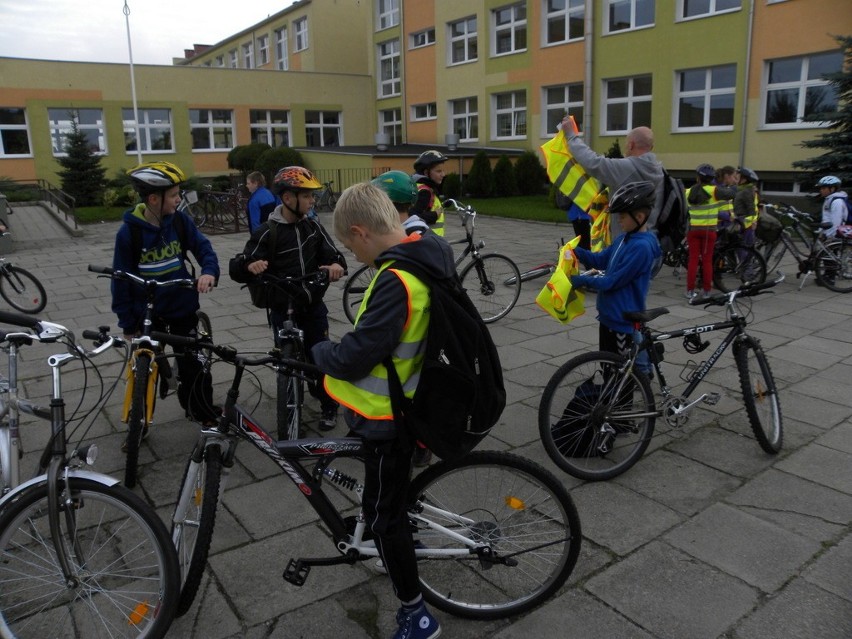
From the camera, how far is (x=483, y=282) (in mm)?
7566

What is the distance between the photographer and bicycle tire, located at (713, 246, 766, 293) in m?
8.97

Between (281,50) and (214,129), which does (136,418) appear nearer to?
(214,129)

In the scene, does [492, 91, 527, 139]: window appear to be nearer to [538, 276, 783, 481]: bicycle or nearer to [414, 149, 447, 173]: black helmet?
[414, 149, 447, 173]: black helmet

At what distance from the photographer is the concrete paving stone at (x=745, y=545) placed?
2.97 meters

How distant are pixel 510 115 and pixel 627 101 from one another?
5646mm

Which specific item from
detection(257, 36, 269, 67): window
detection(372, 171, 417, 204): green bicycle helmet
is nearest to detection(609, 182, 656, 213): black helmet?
detection(372, 171, 417, 204): green bicycle helmet

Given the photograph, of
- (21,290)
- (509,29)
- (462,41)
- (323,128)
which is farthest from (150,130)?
(21,290)

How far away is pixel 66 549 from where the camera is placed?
2.38 meters

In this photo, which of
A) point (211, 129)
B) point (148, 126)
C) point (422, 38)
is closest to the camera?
point (148, 126)

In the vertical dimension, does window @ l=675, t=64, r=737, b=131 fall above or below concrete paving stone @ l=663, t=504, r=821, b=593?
above

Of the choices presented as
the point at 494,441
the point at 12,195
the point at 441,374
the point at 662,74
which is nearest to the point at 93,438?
the point at 494,441

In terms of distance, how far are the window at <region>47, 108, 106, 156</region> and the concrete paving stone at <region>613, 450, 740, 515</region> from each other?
A: 27.5 meters

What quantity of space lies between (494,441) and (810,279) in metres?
7.38

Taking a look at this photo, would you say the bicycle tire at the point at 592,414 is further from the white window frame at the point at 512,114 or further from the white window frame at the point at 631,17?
the white window frame at the point at 512,114
